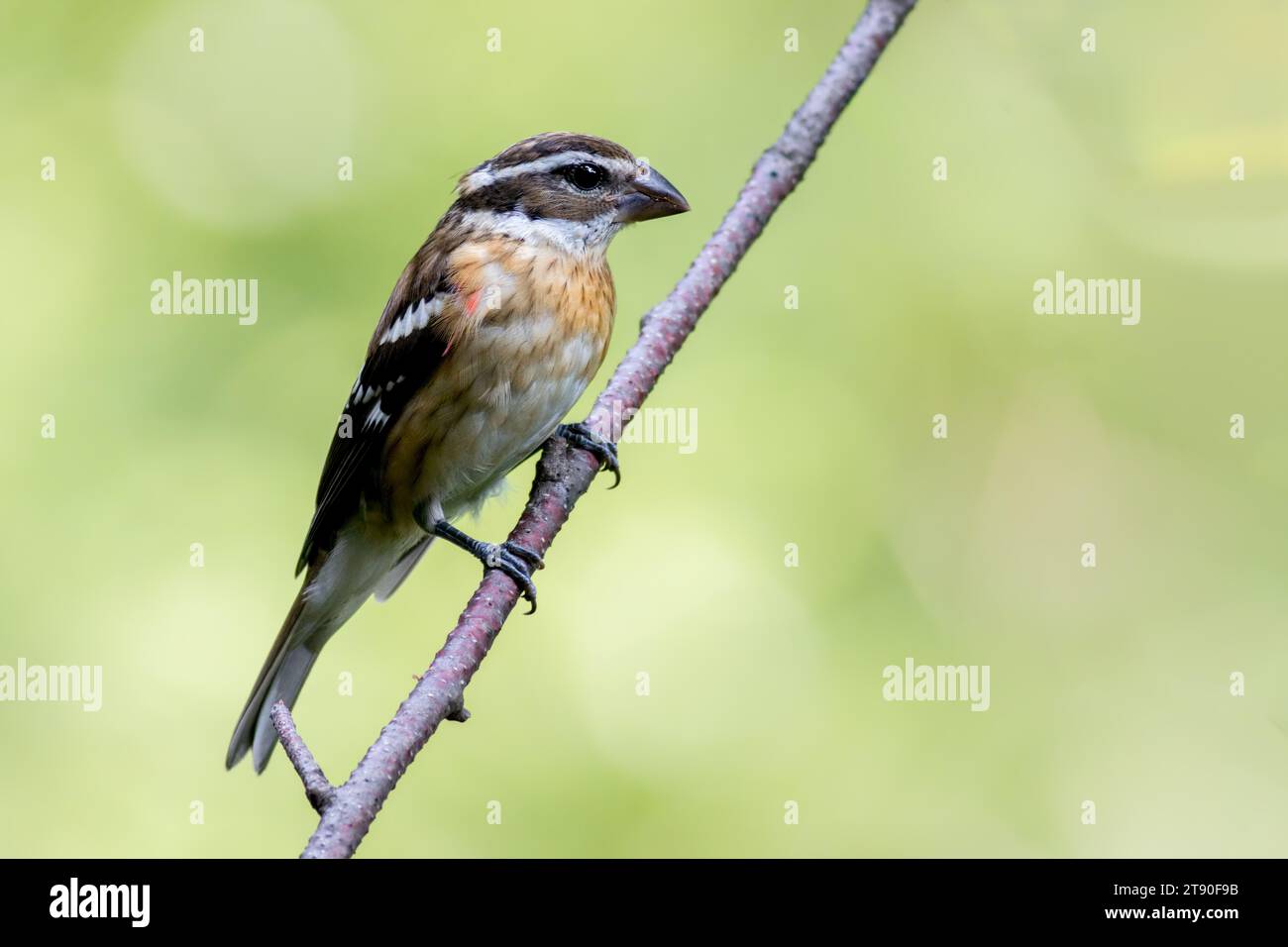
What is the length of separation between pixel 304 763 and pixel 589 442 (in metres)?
1.82

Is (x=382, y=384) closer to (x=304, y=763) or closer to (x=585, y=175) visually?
(x=585, y=175)

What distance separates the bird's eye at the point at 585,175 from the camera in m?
4.39

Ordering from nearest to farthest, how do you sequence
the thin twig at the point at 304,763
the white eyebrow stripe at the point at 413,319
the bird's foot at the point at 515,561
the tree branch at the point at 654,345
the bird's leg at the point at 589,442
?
the thin twig at the point at 304,763 < the tree branch at the point at 654,345 < the bird's foot at the point at 515,561 < the bird's leg at the point at 589,442 < the white eyebrow stripe at the point at 413,319

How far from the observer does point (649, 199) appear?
442cm

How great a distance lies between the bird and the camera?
4.25 meters

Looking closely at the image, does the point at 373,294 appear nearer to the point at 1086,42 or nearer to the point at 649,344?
the point at 649,344

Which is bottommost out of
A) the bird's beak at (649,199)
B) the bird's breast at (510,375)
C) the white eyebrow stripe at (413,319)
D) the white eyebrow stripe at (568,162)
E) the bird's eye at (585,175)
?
the bird's breast at (510,375)

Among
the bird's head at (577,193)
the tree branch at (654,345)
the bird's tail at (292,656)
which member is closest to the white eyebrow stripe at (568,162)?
the bird's head at (577,193)

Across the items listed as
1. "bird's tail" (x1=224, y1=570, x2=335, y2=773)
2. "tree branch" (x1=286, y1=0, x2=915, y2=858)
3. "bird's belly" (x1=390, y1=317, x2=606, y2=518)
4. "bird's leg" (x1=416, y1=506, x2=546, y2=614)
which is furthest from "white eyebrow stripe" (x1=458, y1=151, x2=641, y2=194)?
"bird's tail" (x1=224, y1=570, x2=335, y2=773)

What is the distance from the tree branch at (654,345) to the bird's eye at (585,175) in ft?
1.71

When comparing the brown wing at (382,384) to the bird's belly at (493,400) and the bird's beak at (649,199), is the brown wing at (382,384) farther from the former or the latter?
the bird's beak at (649,199)

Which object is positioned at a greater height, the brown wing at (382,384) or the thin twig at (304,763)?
the brown wing at (382,384)

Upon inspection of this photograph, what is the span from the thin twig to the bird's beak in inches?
91.9
